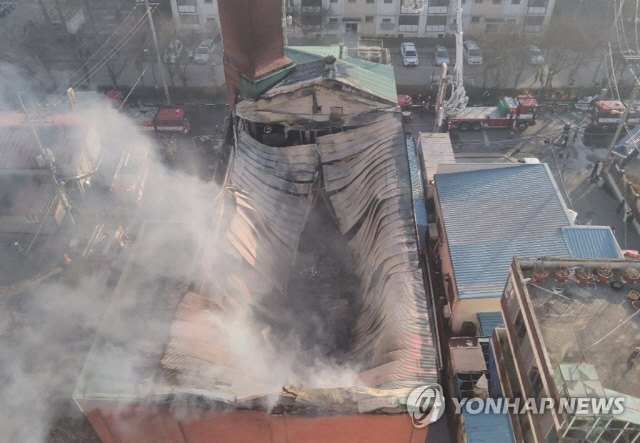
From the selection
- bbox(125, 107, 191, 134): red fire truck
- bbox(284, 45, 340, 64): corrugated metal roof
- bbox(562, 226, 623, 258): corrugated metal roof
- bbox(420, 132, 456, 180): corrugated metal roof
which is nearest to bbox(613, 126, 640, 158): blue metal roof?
bbox(420, 132, 456, 180): corrugated metal roof

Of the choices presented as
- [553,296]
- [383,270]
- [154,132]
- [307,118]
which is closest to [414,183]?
[307,118]

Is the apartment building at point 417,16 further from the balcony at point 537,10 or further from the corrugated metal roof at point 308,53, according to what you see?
the corrugated metal roof at point 308,53

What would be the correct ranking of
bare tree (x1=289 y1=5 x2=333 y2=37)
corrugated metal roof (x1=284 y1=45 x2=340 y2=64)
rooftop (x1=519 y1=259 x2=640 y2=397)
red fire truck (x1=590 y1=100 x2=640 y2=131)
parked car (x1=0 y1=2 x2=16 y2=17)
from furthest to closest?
1. parked car (x1=0 y1=2 x2=16 y2=17)
2. bare tree (x1=289 y1=5 x2=333 y2=37)
3. red fire truck (x1=590 y1=100 x2=640 y2=131)
4. corrugated metal roof (x1=284 y1=45 x2=340 y2=64)
5. rooftop (x1=519 y1=259 x2=640 y2=397)

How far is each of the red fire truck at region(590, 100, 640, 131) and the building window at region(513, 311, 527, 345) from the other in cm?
1927

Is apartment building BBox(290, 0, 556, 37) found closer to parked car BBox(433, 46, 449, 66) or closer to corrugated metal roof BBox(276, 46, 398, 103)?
parked car BBox(433, 46, 449, 66)

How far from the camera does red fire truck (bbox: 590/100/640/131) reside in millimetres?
25953

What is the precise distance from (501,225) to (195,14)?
26320 mm

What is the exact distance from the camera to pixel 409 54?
3309 centimetres

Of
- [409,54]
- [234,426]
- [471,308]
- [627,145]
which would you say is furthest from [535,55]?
[234,426]

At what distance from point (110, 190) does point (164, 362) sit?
1324 centimetres

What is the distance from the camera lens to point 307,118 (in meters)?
19.2

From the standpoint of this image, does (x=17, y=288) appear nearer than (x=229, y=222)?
No

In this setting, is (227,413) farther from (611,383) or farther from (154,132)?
(154,132)

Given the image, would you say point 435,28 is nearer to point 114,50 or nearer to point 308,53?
point 308,53
